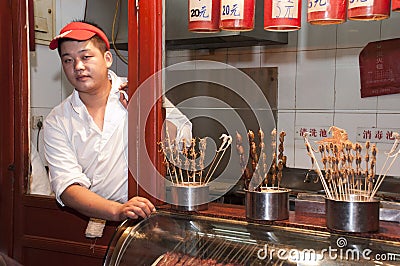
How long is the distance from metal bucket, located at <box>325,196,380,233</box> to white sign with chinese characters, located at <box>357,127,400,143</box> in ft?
5.51

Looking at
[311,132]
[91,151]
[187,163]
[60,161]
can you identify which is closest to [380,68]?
[311,132]

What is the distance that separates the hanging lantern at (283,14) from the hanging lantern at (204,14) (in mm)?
182

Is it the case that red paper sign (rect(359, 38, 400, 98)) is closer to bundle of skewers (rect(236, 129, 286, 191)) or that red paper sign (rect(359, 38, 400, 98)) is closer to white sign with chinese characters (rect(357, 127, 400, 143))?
white sign with chinese characters (rect(357, 127, 400, 143))

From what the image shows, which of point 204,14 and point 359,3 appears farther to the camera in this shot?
point 204,14

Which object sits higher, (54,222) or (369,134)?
(369,134)

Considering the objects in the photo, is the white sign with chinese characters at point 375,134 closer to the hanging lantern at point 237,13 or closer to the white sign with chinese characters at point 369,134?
the white sign with chinese characters at point 369,134

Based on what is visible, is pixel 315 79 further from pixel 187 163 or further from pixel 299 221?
pixel 299 221

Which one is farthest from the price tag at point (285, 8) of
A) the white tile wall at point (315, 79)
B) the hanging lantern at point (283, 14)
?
the white tile wall at point (315, 79)

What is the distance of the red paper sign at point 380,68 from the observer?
3.04m

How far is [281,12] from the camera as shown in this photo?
1.74m

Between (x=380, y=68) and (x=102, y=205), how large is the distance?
1853 mm

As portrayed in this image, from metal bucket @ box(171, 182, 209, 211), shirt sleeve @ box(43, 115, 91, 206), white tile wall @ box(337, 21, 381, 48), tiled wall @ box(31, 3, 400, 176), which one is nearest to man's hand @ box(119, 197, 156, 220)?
metal bucket @ box(171, 182, 209, 211)

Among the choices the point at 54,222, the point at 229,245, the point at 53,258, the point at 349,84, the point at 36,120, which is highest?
the point at 349,84

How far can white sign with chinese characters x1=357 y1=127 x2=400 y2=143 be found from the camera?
3086 millimetres
